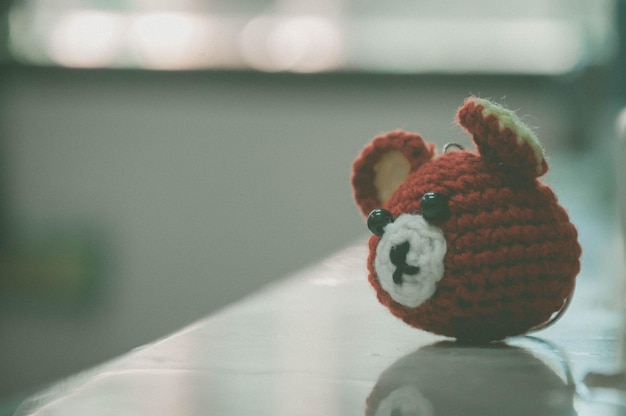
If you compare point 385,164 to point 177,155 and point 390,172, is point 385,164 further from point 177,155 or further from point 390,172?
point 177,155

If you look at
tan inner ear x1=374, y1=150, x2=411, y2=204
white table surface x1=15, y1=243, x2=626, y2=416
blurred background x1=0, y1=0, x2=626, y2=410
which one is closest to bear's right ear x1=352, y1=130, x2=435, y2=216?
tan inner ear x1=374, y1=150, x2=411, y2=204

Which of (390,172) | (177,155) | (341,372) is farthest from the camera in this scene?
(177,155)

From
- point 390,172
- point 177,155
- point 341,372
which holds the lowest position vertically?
point 341,372

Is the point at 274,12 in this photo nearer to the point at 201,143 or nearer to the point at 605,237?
the point at 201,143

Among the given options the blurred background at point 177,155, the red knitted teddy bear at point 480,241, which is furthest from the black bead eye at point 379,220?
the blurred background at point 177,155

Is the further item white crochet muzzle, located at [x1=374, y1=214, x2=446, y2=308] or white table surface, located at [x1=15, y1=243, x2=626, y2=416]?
white crochet muzzle, located at [x1=374, y1=214, x2=446, y2=308]

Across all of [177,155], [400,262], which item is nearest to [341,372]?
[400,262]

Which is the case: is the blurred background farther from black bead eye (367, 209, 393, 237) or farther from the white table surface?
black bead eye (367, 209, 393, 237)
